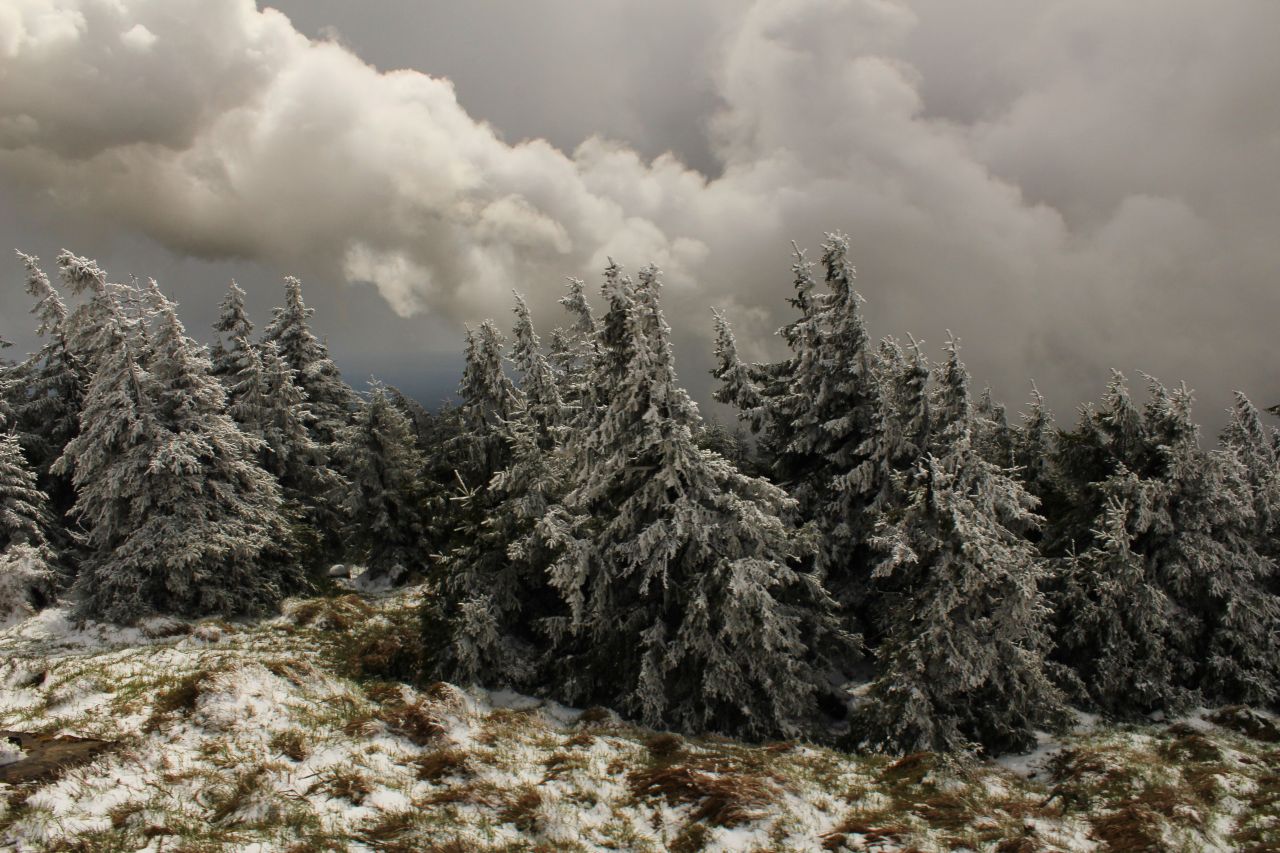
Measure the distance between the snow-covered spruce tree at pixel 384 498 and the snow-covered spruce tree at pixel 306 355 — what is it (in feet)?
24.5

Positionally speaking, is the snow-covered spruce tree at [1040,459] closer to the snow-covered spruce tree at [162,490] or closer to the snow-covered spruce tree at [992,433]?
the snow-covered spruce tree at [992,433]

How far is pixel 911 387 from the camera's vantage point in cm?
1836

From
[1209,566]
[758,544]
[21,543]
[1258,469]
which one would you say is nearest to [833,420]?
[758,544]

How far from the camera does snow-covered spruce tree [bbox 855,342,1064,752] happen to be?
12.8 m

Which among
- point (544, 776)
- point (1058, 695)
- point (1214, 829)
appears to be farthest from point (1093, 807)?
point (544, 776)

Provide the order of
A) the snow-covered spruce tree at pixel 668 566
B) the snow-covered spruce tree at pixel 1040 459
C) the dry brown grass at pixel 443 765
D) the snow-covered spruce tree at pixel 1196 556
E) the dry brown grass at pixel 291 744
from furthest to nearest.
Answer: the snow-covered spruce tree at pixel 1040 459, the snow-covered spruce tree at pixel 1196 556, the snow-covered spruce tree at pixel 668 566, the dry brown grass at pixel 291 744, the dry brown grass at pixel 443 765

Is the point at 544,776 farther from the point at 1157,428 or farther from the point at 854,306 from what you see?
the point at 1157,428

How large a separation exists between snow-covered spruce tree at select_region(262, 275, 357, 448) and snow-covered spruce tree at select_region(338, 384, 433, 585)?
7467mm

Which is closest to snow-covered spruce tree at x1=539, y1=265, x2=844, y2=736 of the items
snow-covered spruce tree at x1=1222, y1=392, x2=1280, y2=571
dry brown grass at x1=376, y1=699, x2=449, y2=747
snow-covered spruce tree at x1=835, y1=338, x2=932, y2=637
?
dry brown grass at x1=376, y1=699, x2=449, y2=747

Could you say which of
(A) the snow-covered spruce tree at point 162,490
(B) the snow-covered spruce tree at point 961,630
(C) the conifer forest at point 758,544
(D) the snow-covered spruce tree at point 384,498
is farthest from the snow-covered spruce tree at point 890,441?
(A) the snow-covered spruce tree at point 162,490

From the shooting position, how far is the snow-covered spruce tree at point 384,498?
27.0 m

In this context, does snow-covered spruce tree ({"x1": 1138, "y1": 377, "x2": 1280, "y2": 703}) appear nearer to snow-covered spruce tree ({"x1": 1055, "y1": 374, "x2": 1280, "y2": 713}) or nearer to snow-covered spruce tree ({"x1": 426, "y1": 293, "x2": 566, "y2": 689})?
snow-covered spruce tree ({"x1": 1055, "y1": 374, "x2": 1280, "y2": 713})

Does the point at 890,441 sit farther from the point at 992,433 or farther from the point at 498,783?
the point at 992,433

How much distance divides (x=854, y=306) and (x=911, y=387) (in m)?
3.35
